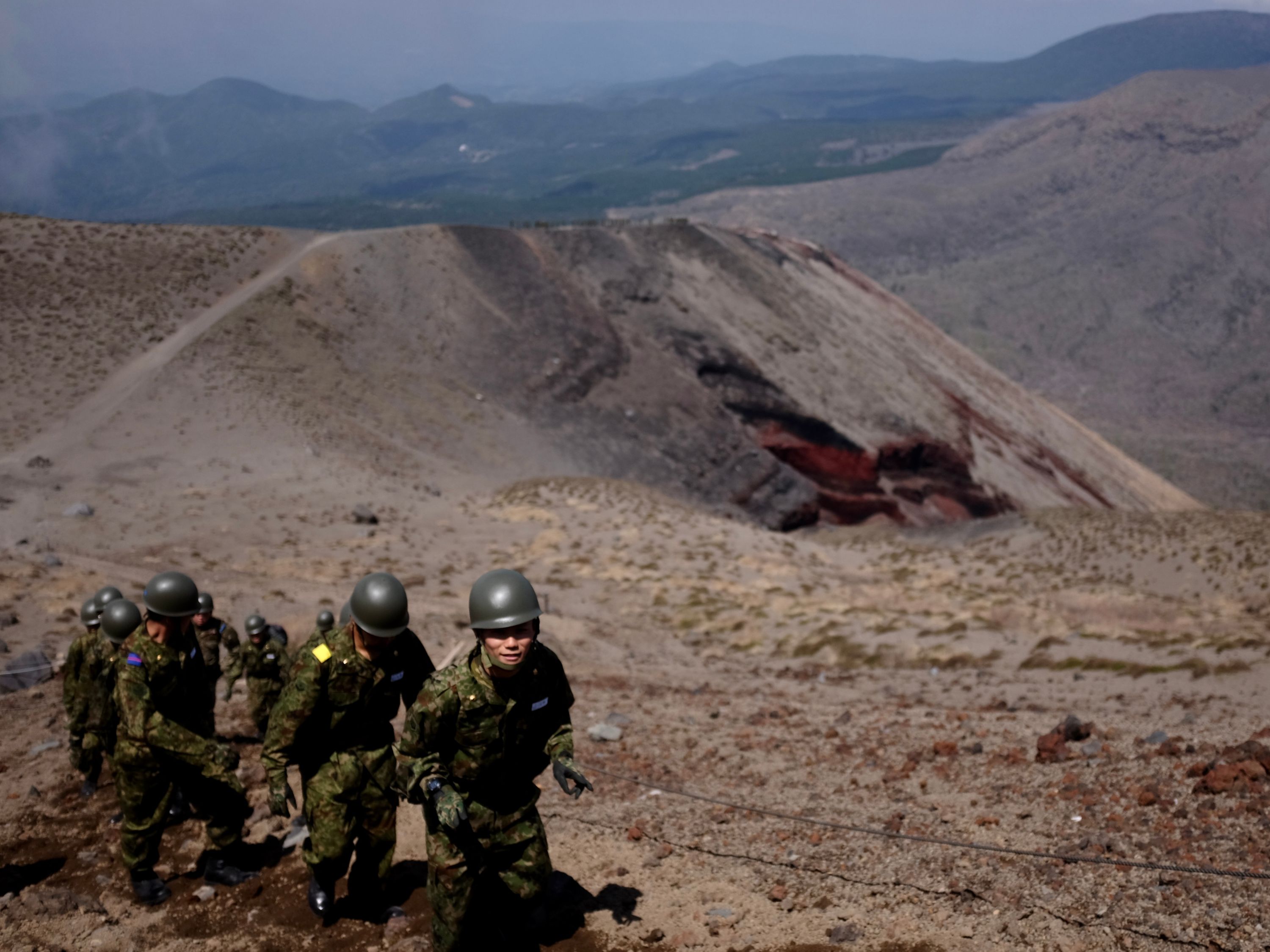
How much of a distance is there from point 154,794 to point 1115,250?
131 metres

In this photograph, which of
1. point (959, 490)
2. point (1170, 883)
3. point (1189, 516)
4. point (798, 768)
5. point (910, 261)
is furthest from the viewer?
point (910, 261)

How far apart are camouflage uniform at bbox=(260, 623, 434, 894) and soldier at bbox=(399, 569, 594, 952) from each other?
71 centimetres

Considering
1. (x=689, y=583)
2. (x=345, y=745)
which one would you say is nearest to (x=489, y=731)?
(x=345, y=745)

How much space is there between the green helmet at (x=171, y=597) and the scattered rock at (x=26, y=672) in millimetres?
4955

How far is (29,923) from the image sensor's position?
230 inches

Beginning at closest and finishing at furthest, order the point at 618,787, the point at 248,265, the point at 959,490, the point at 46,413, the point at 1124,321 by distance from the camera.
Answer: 1. the point at 618,787
2. the point at 46,413
3. the point at 248,265
4. the point at 959,490
5. the point at 1124,321

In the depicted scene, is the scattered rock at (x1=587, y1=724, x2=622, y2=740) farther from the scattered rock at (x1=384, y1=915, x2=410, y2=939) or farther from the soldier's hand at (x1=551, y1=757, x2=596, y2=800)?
the soldier's hand at (x1=551, y1=757, x2=596, y2=800)

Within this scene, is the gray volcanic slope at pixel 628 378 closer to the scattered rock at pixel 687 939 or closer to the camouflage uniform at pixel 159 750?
the camouflage uniform at pixel 159 750

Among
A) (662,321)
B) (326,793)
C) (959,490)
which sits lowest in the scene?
(959,490)

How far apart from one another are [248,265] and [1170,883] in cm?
3563

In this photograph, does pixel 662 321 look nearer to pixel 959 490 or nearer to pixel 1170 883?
pixel 959 490

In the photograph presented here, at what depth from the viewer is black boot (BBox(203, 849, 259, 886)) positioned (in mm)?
6387

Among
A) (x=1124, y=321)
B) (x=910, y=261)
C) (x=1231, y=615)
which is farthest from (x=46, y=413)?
(x=910, y=261)

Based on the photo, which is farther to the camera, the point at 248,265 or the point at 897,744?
the point at 248,265
